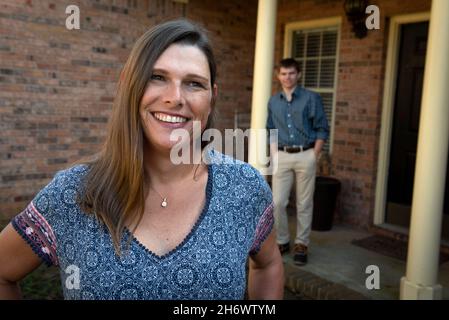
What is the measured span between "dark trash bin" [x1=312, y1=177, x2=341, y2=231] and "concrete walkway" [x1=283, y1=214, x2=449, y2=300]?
357mm

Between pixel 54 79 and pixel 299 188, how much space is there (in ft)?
9.90

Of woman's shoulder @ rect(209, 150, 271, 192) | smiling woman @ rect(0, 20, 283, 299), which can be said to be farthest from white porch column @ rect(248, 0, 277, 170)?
smiling woman @ rect(0, 20, 283, 299)

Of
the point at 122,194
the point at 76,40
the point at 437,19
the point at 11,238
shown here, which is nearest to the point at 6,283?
the point at 11,238

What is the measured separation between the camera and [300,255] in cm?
461

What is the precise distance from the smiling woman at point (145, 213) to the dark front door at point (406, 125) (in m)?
4.36

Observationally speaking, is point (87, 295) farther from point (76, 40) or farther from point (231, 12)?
point (231, 12)

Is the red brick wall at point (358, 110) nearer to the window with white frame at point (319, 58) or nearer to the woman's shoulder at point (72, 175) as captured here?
the window with white frame at point (319, 58)

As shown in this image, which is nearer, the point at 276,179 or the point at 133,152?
the point at 133,152

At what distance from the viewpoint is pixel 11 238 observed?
143 centimetres

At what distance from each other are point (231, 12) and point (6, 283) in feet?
18.5

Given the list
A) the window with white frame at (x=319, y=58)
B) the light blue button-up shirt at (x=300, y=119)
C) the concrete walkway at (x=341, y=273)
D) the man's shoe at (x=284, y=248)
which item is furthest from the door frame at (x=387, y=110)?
the man's shoe at (x=284, y=248)

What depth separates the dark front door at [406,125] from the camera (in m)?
5.23

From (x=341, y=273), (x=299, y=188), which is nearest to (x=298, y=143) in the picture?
(x=299, y=188)

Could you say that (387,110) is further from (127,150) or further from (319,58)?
(127,150)
